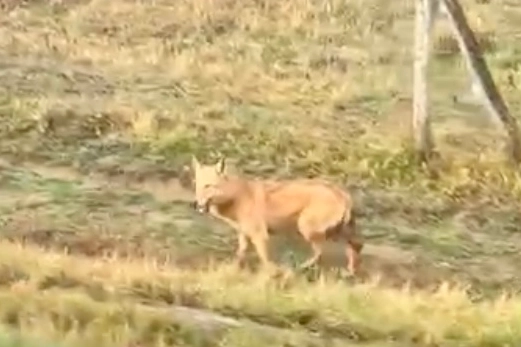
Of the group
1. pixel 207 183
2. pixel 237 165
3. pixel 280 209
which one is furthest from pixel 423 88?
pixel 207 183

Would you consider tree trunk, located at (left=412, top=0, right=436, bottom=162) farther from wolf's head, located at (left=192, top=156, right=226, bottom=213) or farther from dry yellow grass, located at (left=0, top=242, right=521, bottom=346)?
dry yellow grass, located at (left=0, top=242, right=521, bottom=346)

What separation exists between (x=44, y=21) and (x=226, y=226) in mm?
9930

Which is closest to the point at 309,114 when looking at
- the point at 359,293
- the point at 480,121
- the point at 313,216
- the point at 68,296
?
the point at 480,121

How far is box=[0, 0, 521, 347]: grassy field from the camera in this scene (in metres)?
8.31

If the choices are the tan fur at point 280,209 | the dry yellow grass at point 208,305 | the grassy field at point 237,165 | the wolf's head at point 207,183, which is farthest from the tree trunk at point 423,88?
the dry yellow grass at point 208,305

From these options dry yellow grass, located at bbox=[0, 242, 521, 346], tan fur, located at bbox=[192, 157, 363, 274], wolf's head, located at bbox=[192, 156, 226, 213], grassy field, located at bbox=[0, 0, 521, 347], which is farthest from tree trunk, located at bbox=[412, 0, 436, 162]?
dry yellow grass, located at bbox=[0, 242, 521, 346]

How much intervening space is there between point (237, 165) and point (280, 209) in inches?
147

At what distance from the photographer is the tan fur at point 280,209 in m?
10.6

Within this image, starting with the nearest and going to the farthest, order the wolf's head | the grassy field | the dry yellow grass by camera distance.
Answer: the dry yellow grass
the grassy field
the wolf's head

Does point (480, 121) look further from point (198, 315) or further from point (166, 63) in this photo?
point (198, 315)

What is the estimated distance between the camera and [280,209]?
420 inches

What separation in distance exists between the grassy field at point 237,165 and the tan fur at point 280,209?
0.28 m

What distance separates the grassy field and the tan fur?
0.90ft

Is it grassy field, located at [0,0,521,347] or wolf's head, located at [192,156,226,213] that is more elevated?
wolf's head, located at [192,156,226,213]
